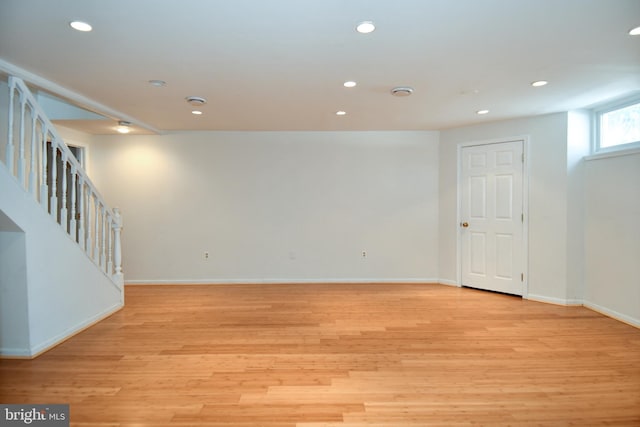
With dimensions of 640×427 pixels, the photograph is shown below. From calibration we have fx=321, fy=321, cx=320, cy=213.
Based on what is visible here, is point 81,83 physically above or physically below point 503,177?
above

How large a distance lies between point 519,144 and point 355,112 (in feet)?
7.50

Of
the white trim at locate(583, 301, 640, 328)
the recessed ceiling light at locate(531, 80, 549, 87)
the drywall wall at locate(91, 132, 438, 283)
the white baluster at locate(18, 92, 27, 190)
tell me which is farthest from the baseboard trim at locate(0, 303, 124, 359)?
the white trim at locate(583, 301, 640, 328)

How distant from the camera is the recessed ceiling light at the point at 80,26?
2.02 m

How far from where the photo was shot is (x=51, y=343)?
2.89 m

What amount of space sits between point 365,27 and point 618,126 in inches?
140

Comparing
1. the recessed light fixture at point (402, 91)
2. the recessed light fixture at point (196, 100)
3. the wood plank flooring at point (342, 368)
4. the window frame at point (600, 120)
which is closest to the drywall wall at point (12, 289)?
the wood plank flooring at point (342, 368)

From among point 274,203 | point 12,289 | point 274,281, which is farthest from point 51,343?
point 274,203

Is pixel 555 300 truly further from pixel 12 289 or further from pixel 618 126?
pixel 12 289

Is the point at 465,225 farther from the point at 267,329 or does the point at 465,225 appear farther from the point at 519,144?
the point at 267,329

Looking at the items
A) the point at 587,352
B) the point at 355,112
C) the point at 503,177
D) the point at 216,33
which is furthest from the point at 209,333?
the point at 503,177

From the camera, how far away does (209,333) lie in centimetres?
321

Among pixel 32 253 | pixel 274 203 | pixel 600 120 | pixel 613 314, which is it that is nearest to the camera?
pixel 32 253

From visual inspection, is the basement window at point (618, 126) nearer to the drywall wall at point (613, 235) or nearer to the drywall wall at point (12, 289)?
the drywall wall at point (613, 235)

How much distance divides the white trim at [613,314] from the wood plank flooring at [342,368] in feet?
0.34
